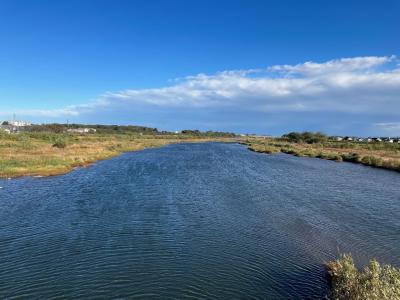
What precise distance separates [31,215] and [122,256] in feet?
29.2

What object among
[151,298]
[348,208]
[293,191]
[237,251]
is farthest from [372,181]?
[151,298]

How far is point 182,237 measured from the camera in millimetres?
18391

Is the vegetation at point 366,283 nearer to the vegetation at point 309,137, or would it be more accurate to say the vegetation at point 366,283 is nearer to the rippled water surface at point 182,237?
the rippled water surface at point 182,237

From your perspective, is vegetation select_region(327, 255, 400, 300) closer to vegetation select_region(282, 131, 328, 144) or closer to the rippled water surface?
the rippled water surface

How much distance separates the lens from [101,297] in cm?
1216

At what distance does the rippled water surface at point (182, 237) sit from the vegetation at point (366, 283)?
93 centimetres

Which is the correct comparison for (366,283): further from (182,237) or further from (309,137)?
(309,137)

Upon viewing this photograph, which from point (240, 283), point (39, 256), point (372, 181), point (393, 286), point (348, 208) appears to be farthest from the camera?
point (372, 181)

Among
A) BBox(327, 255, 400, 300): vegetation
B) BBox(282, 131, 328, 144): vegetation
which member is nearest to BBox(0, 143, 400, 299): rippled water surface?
BBox(327, 255, 400, 300): vegetation

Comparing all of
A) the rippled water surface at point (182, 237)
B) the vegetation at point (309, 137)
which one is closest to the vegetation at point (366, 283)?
the rippled water surface at point (182, 237)

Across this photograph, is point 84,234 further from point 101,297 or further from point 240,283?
point 240,283

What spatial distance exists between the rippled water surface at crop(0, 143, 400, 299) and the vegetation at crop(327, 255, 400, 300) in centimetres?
93

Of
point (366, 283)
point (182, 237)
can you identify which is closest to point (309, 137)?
point (182, 237)

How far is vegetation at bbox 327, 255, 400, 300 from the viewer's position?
32.1 ft
